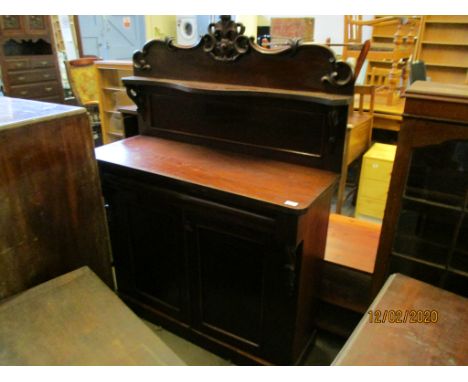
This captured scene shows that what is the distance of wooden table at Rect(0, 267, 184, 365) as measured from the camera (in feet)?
3.02

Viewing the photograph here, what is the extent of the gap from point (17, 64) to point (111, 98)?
2203 mm

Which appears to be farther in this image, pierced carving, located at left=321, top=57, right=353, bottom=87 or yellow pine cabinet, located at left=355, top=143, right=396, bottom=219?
yellow pine cabinet, located at left=355, top=143, right=396, bottom=219

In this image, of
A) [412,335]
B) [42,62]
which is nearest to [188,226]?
[412,335]

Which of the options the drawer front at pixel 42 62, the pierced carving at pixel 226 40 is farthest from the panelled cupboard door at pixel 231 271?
the drawer front at pixel 42 62

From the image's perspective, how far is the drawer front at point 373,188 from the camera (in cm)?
276

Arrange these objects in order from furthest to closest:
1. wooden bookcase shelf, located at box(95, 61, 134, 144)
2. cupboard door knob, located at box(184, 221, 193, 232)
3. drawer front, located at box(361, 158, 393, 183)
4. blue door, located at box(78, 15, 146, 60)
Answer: blue door, located at box(78, 15, 146, 60) → wooden bookcase shelf, located at box(95, 61, 134, 144) → drawer front, located at box(361, 158, 393, 183) → cupboard door knob, located at box(184, 221, 193, 232)

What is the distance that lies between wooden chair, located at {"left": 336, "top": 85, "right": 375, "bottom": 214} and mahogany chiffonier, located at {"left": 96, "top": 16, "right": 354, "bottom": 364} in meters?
1.18

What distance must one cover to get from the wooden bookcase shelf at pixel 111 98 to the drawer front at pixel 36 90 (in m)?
2.17

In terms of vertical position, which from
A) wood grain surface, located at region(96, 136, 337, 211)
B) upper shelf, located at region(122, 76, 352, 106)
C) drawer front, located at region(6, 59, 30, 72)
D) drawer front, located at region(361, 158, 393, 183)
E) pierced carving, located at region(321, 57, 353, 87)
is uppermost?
pierced carving, located at region(321, 57, 353, 87)

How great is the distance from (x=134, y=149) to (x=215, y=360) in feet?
3.43

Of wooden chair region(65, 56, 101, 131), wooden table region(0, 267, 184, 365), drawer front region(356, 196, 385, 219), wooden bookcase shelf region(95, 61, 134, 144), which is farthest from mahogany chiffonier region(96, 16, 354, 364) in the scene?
wooden chair region(65, 56, 101, 131)

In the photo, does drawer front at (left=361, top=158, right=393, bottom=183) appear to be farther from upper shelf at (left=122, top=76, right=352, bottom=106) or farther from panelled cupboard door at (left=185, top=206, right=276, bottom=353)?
panelled cupboard door at (left=185, top=206, right=276, bottom=353)

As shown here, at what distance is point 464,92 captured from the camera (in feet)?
3.50

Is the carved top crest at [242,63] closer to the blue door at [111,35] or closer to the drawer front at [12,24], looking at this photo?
the drawer front at [12,24]
